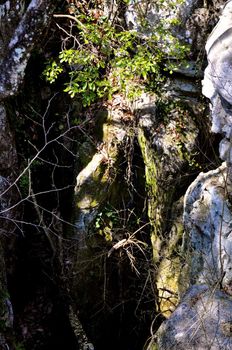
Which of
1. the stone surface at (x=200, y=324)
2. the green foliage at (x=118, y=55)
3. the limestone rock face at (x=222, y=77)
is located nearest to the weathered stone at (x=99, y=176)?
the green foliage at (x=118, y=55)

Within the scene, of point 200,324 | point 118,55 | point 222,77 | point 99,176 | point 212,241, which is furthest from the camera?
point 99,176

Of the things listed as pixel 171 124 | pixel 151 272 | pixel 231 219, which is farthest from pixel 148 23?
pixel 151 272

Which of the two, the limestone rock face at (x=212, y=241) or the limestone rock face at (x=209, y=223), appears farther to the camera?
the limestone rock face at (x=209, y=223)

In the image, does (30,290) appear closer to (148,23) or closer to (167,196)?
(167,196)

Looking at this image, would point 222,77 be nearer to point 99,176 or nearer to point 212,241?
point 212,241

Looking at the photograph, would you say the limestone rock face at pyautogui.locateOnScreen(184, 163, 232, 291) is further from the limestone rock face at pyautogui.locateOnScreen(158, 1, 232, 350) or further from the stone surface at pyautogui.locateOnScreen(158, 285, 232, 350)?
the stone surface at pyautogui.locateOnScreen(158, 285, 232, 350)

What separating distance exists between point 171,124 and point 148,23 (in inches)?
52.2

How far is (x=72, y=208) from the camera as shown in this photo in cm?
661

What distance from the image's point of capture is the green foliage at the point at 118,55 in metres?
5.16

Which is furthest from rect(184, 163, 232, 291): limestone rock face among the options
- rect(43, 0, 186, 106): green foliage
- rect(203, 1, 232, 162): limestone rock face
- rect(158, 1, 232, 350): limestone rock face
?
rect(43, 0, 186, 106): green foliage

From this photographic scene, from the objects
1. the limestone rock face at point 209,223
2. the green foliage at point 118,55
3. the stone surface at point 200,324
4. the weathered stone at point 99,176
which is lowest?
the stone surface at point 200,324

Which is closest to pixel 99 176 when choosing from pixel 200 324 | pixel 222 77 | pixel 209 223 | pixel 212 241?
pixel 209 223

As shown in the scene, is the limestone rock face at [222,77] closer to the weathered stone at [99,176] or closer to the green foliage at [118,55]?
the green foliage at [118,55]

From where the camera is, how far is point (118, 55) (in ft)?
17.8
